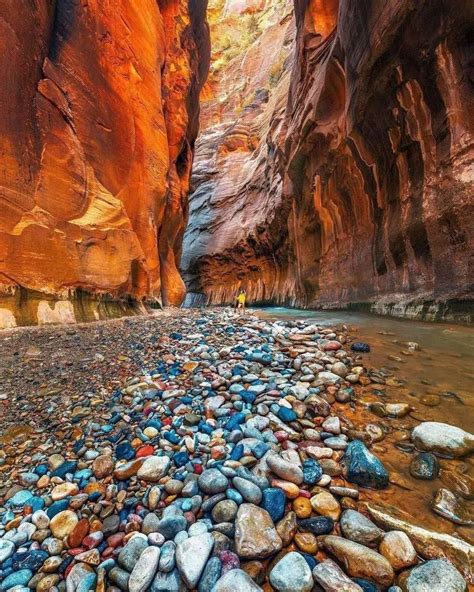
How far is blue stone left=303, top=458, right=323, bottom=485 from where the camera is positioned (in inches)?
51.7

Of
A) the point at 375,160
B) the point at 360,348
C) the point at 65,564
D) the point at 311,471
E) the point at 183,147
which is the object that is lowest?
the point at 65,564

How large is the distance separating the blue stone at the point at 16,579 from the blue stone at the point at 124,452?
0.56 metres

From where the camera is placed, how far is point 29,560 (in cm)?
103

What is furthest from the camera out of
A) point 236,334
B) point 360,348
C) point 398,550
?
point 236,334

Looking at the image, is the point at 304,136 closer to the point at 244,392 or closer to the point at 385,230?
the point at 385,230

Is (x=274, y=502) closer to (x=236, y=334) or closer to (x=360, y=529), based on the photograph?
(x=360, y=529)

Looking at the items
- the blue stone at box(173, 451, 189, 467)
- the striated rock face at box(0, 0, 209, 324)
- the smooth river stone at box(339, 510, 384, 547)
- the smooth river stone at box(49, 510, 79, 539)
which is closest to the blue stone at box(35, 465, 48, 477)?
the smooth river stone at box(49, 510, 79, 539)

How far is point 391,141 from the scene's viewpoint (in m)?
5.62

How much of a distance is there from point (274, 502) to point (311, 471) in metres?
0.27

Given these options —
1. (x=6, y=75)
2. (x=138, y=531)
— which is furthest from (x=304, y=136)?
(x=138, y=531)

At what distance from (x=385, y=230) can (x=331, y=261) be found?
3.03 metres

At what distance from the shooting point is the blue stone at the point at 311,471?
1.31m

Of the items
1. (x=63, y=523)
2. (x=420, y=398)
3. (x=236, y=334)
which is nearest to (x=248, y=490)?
(x=63, y=523)

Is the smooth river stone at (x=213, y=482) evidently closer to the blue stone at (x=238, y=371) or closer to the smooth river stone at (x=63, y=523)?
the smooth river stone at (x=63, y=523)
